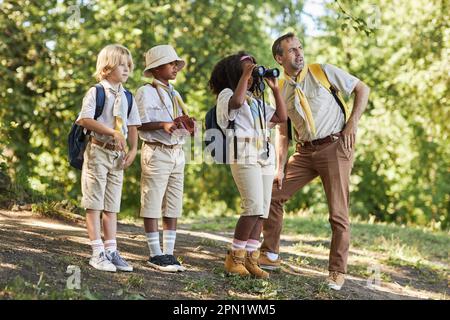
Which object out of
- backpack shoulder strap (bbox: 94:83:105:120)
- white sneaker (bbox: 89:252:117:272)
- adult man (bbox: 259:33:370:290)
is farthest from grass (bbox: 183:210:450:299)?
backpack shoulder strap (bbox: 94:83:105:120)

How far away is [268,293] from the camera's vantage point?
5.48 meters

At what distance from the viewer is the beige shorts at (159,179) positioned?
561 cm

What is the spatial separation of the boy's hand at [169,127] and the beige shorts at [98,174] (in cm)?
41

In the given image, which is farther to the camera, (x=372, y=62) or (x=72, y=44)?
(x=372, y=62)

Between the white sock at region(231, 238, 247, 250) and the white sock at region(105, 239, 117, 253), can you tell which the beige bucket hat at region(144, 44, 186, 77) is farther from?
the white sock at region(231, 238, 247, 250)

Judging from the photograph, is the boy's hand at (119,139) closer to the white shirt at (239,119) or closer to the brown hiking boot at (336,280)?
the white shirt at (239,119)

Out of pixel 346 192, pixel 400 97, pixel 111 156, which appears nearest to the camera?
pixel 111 156

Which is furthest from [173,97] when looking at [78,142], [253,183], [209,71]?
[209,71]

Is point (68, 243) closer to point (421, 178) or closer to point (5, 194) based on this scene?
point (5, 194)

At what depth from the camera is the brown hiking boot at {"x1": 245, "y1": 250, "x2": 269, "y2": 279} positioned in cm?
584

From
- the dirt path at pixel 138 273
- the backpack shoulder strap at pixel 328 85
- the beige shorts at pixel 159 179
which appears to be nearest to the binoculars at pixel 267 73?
the backpack shoulder strap at pixel 328 85

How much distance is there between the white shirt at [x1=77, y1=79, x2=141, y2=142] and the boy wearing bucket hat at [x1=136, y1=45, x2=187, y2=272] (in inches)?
4.8

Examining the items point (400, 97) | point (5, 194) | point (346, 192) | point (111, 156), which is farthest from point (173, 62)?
point (400, 97)
